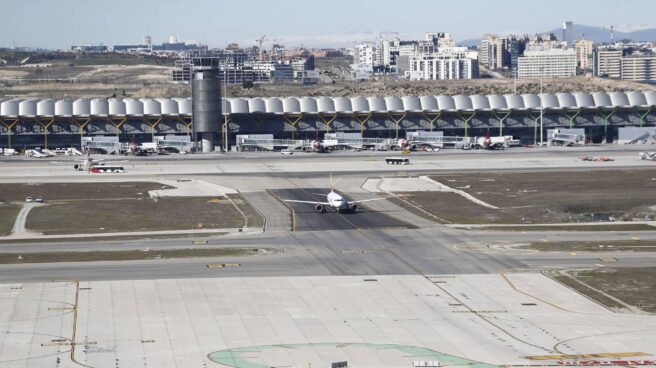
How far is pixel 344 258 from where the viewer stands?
10100 centimetres

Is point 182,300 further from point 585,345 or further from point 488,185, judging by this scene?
point 488,185

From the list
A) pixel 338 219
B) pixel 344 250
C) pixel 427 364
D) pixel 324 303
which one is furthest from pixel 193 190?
pixel 427 364

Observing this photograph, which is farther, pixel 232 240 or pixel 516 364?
pixel 232 240

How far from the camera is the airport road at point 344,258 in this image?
94562 mm

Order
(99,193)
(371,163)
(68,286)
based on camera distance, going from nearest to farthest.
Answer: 1. (68,286)
2. (99,193)
3. (371,163)

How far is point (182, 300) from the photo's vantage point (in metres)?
83.0

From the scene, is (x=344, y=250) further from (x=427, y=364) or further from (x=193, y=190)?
(x=193, y=190)

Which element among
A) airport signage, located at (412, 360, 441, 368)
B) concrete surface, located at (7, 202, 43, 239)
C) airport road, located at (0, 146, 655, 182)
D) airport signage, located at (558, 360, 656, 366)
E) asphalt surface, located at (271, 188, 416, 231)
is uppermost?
airport signage, located at (412, 360, 441, 368)

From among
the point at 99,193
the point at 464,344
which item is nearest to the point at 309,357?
the point at 464,344

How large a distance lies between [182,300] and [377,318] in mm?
14618

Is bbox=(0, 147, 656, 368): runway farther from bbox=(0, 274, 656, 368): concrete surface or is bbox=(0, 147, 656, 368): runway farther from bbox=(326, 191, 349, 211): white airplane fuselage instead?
bbox=(326, 191, 349, 211): white airplane fuselage

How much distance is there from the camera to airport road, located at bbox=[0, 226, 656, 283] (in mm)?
94562

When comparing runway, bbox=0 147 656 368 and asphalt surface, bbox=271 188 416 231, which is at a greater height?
runway, bbox=0 147 656 368

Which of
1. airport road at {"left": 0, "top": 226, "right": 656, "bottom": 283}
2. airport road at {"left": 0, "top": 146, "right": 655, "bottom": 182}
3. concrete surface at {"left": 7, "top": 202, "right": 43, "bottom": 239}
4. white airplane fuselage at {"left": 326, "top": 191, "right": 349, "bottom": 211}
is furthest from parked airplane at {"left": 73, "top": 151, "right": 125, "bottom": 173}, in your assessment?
airport road at {"left": 0, "top": 226, "right": 656, "bottom": 283}
